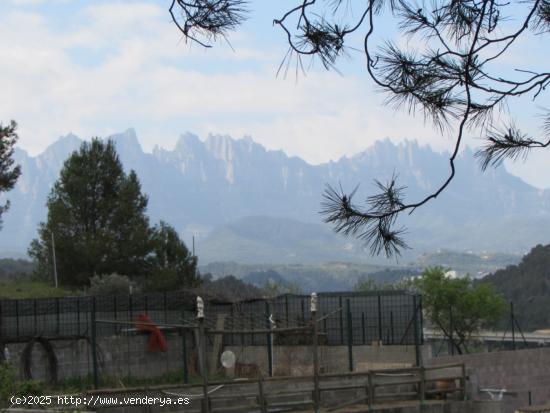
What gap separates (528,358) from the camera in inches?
1098

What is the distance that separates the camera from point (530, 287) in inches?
4158

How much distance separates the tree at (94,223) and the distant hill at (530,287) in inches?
2267

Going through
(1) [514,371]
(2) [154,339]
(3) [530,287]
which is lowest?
(1) [514,371]

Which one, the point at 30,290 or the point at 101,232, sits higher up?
the point at 101,232

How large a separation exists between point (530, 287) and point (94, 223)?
71218 mm

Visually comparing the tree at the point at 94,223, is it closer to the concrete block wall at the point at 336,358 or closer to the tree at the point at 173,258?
the tree at the point at 173,258

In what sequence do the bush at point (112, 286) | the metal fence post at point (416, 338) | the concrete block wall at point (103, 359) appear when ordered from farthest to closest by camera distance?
the bush at point (112, 286)
the metal fence post at point (416, 338)
the concrete block wall at point (103, 359)

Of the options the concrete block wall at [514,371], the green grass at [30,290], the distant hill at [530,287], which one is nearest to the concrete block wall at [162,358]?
the concrete block wall at [514,371]

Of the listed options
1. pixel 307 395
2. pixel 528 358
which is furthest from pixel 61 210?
pixel 307 395

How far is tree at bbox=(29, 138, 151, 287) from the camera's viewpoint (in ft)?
137

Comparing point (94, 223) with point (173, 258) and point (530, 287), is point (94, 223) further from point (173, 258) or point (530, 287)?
point (530, 287)

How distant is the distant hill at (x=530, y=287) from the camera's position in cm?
10075

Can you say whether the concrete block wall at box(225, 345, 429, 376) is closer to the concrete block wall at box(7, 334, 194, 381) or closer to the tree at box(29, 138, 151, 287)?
the concrete block wall at box(7, 334, 194, 381)

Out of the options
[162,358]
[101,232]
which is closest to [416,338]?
[162,358]
